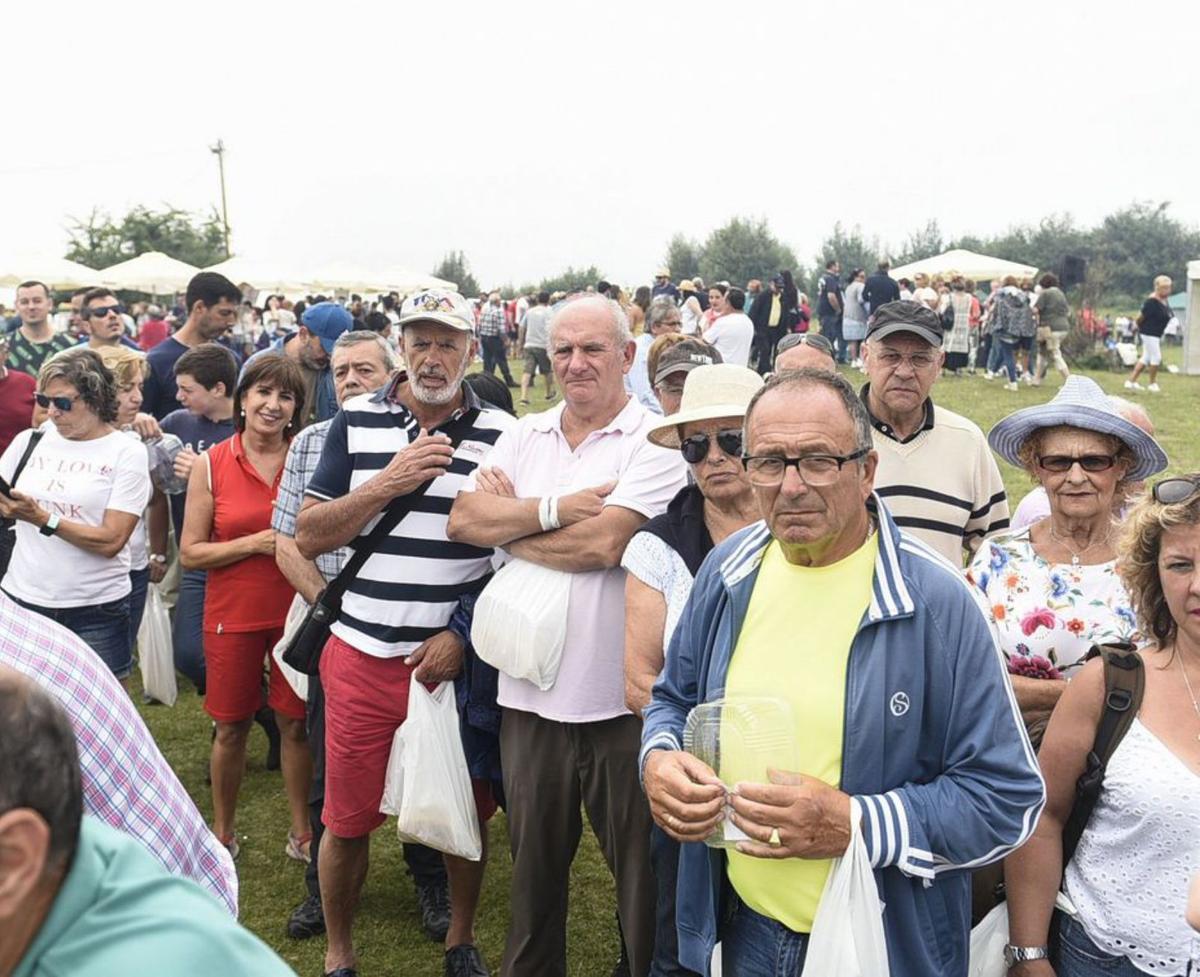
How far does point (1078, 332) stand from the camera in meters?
26.2

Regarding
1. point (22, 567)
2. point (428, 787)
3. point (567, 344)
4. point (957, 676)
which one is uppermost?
point (567, 344)

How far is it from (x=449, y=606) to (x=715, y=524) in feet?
3.30

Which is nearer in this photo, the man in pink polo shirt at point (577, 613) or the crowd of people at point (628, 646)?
the crowd of people at point (628, 646)

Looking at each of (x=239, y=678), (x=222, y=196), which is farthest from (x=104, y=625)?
(x=222, y=196)

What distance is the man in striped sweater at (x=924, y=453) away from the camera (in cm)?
388

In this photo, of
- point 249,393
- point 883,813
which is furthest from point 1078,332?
point 883,813

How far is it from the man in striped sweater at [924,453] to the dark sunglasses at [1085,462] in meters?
0.77

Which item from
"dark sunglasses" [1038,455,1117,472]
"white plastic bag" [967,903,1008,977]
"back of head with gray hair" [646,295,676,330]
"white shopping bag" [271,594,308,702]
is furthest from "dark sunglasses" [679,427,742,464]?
"back of head with gray hair" [646,295,676,330]

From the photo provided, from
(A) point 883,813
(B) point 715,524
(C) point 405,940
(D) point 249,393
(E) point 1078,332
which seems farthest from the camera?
(E) point 1078,332

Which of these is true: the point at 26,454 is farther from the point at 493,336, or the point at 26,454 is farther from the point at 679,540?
the point at 493,336

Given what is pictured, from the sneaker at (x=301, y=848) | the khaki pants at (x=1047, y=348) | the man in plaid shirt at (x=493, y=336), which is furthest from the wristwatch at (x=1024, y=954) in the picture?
the man in plaid shirt at (x=493, y=336)

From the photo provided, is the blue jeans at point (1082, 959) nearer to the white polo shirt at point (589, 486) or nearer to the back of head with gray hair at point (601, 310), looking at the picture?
the white polo shirt at point (589, 486)

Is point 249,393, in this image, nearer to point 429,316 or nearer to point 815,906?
point 429,316

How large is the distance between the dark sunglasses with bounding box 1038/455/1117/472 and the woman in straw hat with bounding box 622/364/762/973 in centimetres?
81
